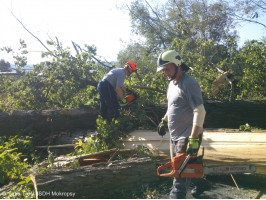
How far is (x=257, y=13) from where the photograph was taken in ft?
39.0

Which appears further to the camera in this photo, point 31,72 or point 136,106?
point 31,72

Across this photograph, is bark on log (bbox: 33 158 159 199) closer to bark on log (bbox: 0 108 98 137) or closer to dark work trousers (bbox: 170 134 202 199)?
dark work trousers (bbox: 170 134 202 199)

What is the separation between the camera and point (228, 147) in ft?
11.9

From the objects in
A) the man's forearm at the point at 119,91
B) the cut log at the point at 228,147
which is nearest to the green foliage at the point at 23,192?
the cut log at the point at 228,147

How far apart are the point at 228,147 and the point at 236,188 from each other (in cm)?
60

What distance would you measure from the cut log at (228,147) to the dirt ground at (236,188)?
7.9 inches

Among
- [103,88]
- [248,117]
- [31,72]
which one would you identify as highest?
[31,72]

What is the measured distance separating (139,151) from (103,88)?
5.59 ft

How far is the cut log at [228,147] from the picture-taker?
340cm

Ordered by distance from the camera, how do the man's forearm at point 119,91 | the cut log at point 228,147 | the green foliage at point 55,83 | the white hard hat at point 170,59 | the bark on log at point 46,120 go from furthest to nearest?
the green foliage at point 55,83 < the bark on log at point 46,120 < the man's forearm at point 119,91 < the cut log at point 228,147 < the white hard hat at point 170,59

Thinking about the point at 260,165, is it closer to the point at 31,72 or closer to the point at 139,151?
the point at 139,151

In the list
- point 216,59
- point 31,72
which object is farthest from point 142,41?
point 31,72

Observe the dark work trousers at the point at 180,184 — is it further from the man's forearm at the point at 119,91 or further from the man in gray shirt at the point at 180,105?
the man's forearm at the point at 119,91

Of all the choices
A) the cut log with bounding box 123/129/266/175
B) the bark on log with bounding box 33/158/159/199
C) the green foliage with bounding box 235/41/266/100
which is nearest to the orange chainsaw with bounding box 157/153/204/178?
the bark on log with bounding box 33/158/159/199
